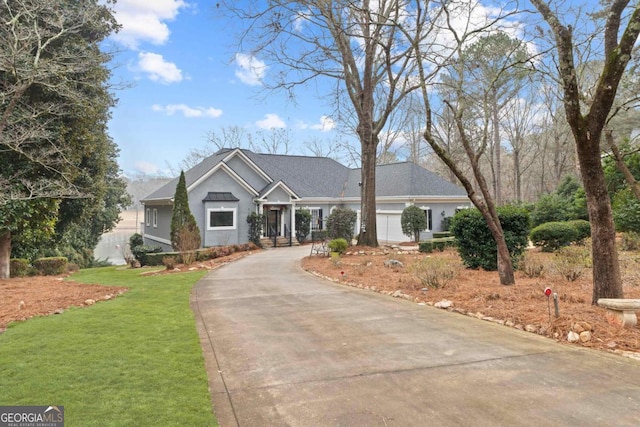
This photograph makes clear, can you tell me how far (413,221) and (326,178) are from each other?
31.4 ft

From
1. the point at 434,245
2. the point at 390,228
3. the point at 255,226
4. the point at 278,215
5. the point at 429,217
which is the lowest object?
the point at 434,245

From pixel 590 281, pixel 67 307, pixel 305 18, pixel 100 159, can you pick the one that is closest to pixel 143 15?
pixel 100 159

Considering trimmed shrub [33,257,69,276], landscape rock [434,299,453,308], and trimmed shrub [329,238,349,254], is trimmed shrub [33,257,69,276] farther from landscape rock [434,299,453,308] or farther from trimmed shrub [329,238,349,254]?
landscape rock [434,299,453,308]

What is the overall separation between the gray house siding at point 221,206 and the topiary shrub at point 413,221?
30.7ft

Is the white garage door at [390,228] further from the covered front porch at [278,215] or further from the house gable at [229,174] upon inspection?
the house gable at [229,174]

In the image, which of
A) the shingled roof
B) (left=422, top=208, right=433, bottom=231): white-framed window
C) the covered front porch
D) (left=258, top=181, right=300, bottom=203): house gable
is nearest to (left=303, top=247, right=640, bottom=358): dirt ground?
the covered front porch

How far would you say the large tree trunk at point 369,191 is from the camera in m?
18.0

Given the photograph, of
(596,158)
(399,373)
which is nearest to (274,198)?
(596,158)

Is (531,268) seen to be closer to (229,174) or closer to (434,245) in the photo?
(434,245)

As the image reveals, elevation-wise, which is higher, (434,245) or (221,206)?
(221,206)

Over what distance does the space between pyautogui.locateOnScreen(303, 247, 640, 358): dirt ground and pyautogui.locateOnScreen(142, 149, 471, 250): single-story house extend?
11776 mm

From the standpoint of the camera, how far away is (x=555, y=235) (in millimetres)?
14977

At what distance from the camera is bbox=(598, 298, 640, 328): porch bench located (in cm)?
582

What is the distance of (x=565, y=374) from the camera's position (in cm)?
454
